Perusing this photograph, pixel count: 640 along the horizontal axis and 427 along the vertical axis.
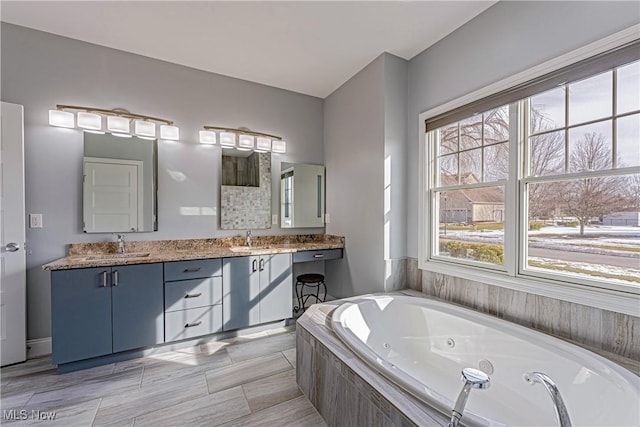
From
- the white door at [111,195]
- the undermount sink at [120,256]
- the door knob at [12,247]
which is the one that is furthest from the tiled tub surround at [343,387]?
the door knob at [12,247]

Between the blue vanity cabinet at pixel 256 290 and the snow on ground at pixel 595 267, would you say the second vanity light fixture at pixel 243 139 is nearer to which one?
the blue vanity cabinet at pixel 256 290

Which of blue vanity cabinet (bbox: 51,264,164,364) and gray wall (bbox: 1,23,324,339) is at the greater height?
gray wall (bbox: 1,23,324,339)

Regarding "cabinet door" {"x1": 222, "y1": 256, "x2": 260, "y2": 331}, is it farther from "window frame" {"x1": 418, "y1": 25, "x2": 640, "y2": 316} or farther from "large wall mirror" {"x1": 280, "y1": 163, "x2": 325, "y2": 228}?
"window frame" {"x1": 418, "y1": 25, "x2": 640, "y2": 316}

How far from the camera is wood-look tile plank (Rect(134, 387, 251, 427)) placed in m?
1.56

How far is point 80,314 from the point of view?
2004mm

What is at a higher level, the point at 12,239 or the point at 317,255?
the point at 12,239

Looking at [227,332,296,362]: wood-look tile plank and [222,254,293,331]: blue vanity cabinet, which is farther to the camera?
[222,254,293,331]: blue vanity cabinet

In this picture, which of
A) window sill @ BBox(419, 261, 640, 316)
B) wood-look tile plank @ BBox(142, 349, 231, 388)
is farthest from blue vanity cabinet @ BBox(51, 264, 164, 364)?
window sill @ BBox(419, 261, 640, 316)

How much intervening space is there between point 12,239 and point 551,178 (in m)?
3.84

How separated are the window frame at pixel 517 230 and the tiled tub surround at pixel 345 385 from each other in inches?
11.5

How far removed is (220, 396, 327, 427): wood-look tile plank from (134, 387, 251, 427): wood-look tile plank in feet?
0.21

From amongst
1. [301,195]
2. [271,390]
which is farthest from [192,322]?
[301,195]

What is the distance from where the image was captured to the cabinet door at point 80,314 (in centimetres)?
A: 195

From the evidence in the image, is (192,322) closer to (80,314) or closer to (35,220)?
(80,314)
